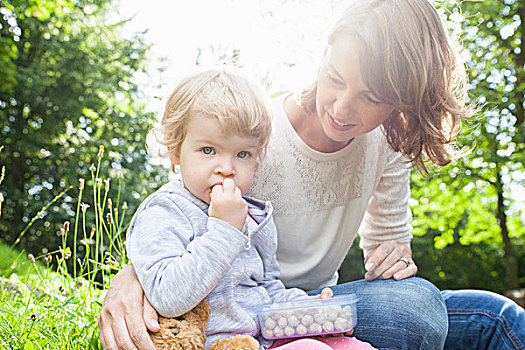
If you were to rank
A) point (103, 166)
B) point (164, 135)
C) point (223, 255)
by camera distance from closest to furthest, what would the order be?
point (223, 255)
point (164, 135)
point (103, 166)

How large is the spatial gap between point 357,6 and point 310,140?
506 millimetres

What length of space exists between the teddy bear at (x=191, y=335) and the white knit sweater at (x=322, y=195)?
2.15 ft

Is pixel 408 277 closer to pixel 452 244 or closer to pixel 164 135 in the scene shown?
pixel 164 135

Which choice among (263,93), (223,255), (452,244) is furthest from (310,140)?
(452,244)

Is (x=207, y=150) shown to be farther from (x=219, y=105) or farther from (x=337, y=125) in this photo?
(x=337, y=125)

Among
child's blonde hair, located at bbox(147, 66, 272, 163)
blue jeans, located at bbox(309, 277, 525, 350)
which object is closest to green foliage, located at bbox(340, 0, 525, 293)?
blue jeans, located at bbox(309, 277, 525, 350)

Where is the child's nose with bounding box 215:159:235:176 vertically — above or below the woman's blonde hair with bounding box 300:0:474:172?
below

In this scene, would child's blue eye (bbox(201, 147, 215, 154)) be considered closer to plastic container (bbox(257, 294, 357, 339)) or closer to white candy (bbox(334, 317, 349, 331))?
plastic container (bbox(257, 294, 357, 339))

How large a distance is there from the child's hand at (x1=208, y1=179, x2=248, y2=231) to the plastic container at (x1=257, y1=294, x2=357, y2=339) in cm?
23

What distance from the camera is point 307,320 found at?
53.7 inches

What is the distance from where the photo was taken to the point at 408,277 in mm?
1786

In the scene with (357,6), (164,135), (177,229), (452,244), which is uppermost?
(357,6)

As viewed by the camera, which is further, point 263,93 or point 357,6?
point 357,6

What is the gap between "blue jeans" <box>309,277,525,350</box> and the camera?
1.60m
